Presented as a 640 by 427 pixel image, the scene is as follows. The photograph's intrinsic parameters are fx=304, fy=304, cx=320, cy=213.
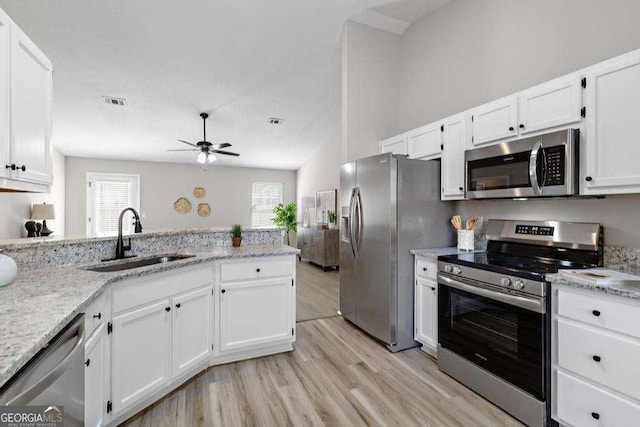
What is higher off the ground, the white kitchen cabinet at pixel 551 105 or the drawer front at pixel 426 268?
the white kitchen cabinet at pixel 551 105

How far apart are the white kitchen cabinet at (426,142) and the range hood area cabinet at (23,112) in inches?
118

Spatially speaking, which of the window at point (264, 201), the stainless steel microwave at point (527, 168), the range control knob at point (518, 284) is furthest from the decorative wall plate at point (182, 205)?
the range control knob at point (518, 284)

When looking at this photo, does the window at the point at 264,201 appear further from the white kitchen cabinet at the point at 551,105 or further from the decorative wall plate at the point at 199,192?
the white kitchen cabinet at the point at 551,105

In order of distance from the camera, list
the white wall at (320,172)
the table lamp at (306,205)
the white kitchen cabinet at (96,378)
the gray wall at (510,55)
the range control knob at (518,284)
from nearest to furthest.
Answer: the white kitchen cabinet at (96,378), the range control knob at (518,284), the gray wall at (510,55), the white wall at (320,172), the table lamp at (306,205)

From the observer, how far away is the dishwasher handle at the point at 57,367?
0.84m

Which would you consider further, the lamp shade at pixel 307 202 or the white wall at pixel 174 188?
the lamp shade at pixel 307 202

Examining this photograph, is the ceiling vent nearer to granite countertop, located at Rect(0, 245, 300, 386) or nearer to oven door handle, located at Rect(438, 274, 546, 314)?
granite countertop, located at Rect(0, 245, 300, 386)

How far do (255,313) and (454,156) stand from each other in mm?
2295

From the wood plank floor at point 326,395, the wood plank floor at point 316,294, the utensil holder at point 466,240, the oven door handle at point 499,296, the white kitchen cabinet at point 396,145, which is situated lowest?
the wood plank floor at point 326,395

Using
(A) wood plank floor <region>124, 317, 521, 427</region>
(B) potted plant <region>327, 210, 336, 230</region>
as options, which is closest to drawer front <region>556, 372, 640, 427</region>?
(A) wood plank floor <region>124, 317, 521, 427</region>

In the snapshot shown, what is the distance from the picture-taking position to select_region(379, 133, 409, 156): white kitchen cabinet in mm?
3447

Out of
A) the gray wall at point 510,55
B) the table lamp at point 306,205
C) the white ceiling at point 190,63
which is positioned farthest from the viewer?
the table lamp at point 306,205

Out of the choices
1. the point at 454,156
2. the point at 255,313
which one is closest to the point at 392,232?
the point at 454,156

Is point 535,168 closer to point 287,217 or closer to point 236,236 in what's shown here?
point 236,236
